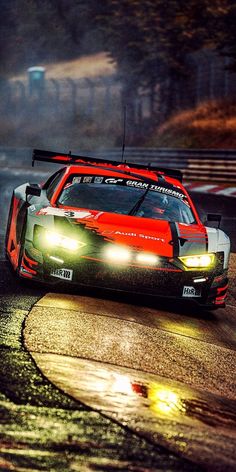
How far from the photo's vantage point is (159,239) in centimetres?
930

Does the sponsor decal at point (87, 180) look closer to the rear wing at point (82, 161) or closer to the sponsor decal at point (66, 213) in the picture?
the rear wing at point (82, 161)

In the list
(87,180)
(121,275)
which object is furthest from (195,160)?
(121,275)

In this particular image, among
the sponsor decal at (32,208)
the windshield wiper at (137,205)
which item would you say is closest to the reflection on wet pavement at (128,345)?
the sponsor decal at (32,208)

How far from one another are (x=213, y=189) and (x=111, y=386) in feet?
71.9

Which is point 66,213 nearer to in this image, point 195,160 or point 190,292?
point 190,292

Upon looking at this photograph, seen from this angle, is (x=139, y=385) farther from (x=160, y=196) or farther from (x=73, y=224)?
(x=160, y=196)

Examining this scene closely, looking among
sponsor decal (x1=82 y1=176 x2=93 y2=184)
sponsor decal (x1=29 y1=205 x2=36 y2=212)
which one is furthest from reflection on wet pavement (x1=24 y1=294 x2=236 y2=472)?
sponsor decal (x1=82 y1=176 x2=93 y2=184)

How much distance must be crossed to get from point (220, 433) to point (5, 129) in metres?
65.5

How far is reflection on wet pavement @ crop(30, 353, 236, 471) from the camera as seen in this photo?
496 centimetres

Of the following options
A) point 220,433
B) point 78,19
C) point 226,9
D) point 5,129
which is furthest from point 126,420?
point 78,19

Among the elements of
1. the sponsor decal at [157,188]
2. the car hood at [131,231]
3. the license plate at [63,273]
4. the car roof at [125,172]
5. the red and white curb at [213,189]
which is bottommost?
the red and white curb at [213,189]

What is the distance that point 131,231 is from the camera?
9.34 m

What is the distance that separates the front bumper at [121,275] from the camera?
9.04 metres

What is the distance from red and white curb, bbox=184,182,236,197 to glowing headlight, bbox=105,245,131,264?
1707 cm
